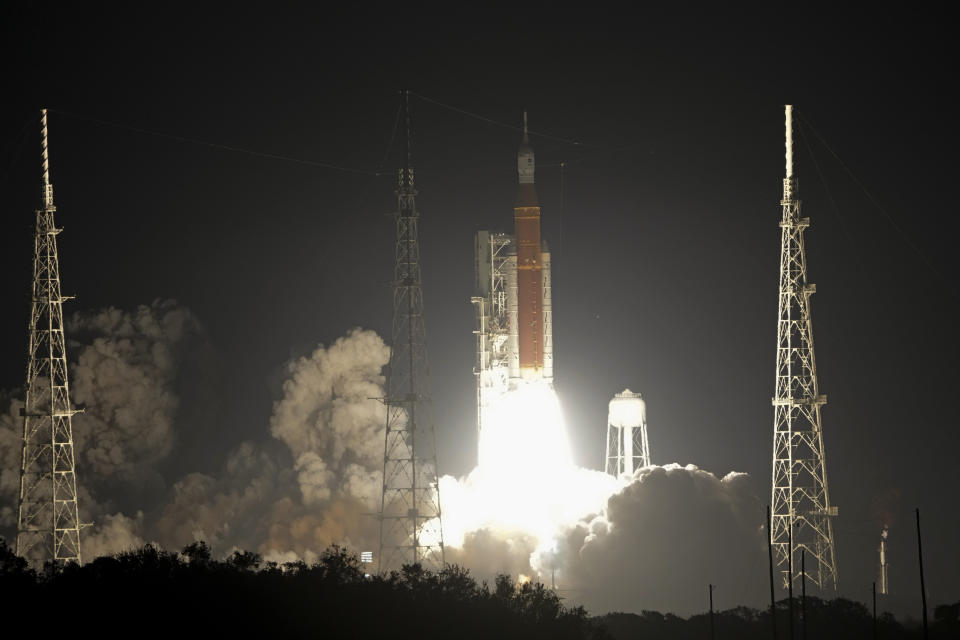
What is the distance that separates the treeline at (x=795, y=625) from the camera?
238 ft

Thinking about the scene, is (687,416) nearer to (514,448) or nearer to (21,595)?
(514,448)

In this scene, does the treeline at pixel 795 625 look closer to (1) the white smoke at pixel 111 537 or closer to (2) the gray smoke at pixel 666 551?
(2) the gray smoke at pixel 666 551

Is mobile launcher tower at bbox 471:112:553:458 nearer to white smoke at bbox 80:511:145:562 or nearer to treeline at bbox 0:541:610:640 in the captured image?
white smoke at bbox 80:511:145:562

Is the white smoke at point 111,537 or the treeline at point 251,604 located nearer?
the treeline at point 251,604

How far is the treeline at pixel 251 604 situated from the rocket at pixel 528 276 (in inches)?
913

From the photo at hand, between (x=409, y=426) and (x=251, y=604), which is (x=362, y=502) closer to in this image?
(x=409, y=426)

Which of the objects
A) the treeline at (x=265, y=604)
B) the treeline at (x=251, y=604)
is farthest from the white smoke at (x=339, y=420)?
the treeline at (x=251, y=604)

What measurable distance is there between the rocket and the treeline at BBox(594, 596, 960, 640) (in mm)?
15491

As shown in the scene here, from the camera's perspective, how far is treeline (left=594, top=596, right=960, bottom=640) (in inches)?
2857

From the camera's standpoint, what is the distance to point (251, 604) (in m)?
59.5

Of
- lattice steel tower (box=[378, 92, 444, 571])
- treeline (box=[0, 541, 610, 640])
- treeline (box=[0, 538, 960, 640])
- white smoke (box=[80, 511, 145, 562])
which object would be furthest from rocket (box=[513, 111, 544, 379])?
treeline (box=[0, 541, 610, 640])

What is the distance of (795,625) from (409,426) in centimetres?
2663

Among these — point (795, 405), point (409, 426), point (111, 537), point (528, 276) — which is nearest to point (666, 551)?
point (795, 405)

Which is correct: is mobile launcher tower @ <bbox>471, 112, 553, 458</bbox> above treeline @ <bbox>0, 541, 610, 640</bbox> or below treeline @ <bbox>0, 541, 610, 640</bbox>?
above
